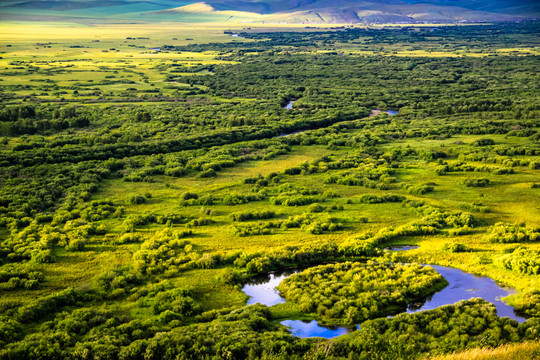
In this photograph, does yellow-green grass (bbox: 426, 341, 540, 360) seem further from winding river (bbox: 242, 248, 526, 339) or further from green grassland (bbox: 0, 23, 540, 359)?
winding river (bbox: 242, 248, 526, 339)

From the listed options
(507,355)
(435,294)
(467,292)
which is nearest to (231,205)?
(435,294)

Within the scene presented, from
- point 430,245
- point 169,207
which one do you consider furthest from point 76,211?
point 430,245

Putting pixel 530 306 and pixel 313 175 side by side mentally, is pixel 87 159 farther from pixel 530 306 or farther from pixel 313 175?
pixel 530 306

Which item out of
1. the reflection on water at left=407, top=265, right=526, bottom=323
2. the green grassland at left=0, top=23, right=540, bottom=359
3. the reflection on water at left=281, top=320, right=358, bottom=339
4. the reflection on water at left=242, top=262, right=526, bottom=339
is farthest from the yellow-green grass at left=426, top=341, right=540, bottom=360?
the reflection on water at left=407, top=265, right=526, bottom=323

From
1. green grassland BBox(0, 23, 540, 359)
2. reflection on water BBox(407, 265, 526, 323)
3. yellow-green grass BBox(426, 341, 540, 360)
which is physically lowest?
reflection on water BBox(407, 265, 526, 323)

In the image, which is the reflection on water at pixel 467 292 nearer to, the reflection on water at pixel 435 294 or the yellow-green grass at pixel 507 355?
the reflection on water at pixel 435 294

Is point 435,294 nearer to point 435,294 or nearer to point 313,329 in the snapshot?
point 435,294
